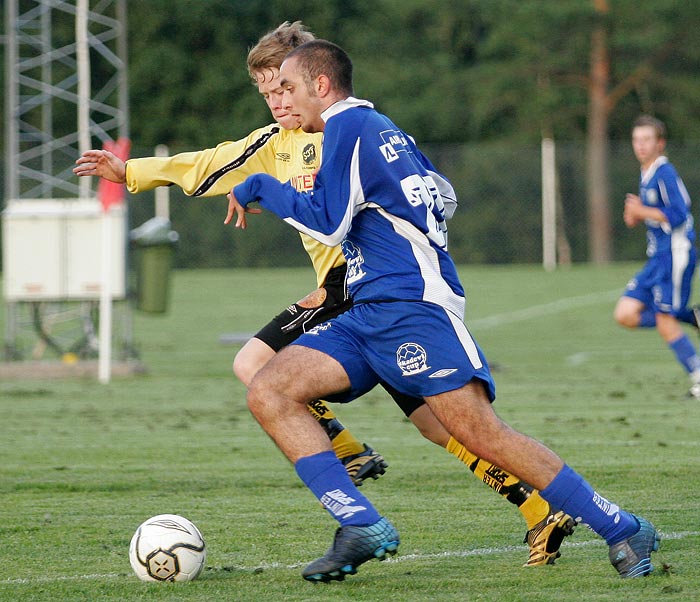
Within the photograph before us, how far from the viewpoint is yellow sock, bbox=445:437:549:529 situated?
209 inches

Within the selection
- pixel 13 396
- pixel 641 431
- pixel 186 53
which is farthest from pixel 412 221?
pixel 186 53

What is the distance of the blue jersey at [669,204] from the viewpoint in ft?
39.5

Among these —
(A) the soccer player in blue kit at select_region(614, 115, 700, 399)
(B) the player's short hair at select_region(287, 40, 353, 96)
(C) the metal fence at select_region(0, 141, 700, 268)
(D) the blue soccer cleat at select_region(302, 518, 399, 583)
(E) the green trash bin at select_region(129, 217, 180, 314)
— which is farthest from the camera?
(C) the metal fence at select_region(0, 141, 700, 268)

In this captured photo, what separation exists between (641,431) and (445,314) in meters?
4.83

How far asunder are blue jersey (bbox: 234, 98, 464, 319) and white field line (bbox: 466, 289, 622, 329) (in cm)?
1480

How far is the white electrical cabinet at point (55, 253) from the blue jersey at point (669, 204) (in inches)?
220

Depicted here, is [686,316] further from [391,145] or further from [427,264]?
[391,145]

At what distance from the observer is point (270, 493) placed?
23.5ft

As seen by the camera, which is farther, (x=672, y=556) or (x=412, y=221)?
(x=672, y=556)

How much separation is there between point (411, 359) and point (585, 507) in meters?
0.81

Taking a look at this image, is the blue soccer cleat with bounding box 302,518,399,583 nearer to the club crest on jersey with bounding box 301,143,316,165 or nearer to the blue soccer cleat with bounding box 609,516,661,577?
the blue soccer cleat with bounding box 609,516,661,577

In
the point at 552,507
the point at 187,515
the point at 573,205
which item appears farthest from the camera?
the point at 573,205

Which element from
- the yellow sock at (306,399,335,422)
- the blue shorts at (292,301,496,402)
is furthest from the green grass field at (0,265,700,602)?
the blue shorts at (292,301,496,402)

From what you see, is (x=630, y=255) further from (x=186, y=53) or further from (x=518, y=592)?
(x=518, y=592)
